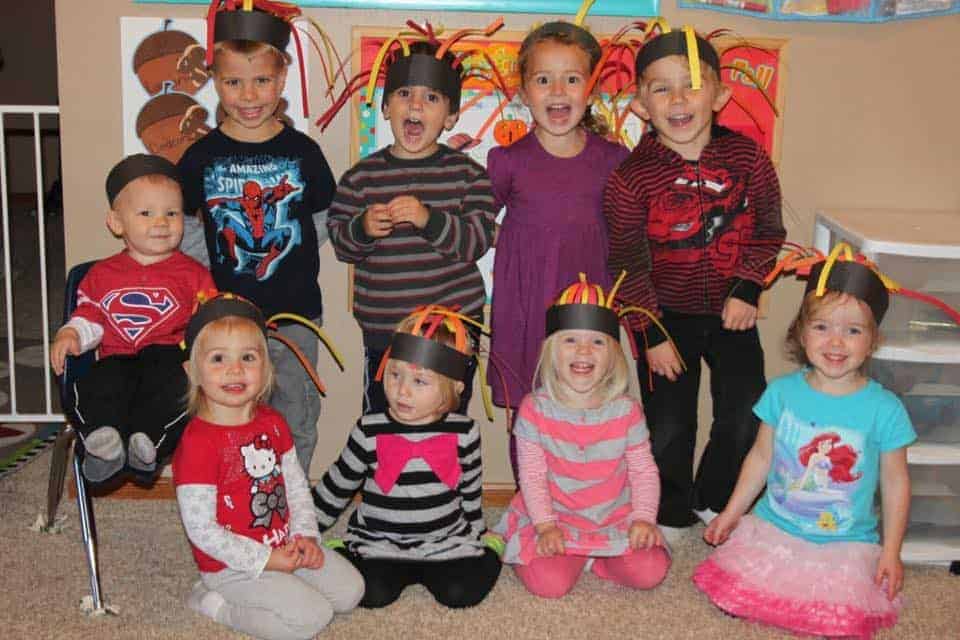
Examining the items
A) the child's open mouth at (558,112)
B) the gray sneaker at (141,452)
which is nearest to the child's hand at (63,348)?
the gray sneaker at (141,452)

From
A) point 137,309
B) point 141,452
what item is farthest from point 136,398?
point 137,309

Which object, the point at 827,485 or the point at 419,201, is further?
Answer: the point at 419,201

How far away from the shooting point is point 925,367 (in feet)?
8.51

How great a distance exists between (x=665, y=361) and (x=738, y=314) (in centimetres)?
21

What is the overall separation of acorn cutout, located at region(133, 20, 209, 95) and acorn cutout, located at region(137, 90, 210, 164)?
28mm

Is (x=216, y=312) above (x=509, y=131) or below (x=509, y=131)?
below

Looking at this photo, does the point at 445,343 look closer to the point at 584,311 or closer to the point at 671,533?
the point at 584,311

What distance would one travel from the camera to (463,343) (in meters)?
2.44

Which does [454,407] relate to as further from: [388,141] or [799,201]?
[799,201]

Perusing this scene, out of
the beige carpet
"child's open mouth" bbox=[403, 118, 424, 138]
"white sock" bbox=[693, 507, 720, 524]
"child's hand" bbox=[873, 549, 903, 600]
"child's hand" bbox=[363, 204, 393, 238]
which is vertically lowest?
the beige carpet

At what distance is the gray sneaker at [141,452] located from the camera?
2.24 metres

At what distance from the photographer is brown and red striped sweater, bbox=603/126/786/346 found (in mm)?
2602

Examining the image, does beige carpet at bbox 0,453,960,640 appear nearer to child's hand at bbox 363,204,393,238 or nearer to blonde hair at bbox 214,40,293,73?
child's hand at bbox 363,204,393,238

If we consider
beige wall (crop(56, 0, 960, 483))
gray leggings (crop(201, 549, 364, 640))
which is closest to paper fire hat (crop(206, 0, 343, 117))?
beige wall (crop(56, 0, 960, 483))
